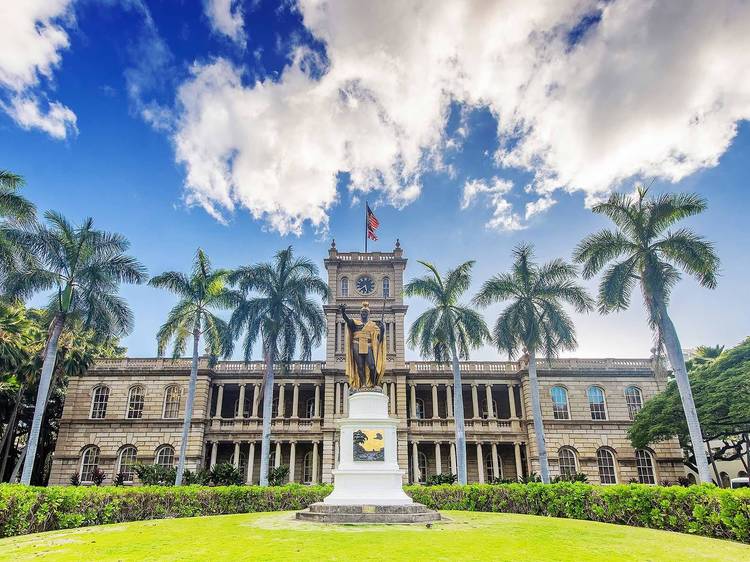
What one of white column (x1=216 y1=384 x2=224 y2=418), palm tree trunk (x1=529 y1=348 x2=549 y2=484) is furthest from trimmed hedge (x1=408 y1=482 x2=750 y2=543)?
white column (x1=216 y1=384 x2=224 y2=418)

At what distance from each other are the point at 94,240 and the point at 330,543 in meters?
18.3

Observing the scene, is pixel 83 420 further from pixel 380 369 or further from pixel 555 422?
pixel 555 422

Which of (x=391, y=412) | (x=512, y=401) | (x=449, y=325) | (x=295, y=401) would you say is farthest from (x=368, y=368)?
(x=512, y=401)

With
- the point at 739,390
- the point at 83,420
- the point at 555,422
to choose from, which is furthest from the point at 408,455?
the point at 83,420

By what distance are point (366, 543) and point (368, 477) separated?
15.1ft

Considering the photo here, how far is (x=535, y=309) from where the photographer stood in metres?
23.5

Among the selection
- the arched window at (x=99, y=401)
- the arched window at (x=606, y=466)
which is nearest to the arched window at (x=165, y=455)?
the arched window at (x=99, y=401)

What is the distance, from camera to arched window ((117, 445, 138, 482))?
3134 cm

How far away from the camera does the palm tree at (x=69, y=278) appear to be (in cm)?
1925

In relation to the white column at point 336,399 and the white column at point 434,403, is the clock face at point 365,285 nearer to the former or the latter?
the white column at point 336,399

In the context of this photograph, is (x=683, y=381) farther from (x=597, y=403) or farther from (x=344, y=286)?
(x=344, y=286)

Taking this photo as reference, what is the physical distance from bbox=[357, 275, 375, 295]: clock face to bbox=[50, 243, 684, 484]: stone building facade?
3.77ft

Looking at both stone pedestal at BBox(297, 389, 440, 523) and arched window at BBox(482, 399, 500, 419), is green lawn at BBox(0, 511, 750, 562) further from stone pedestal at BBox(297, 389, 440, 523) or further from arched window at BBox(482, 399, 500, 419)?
arched window at BBox(482, 399, 500, 419)

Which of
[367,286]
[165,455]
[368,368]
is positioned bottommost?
[165,455]
